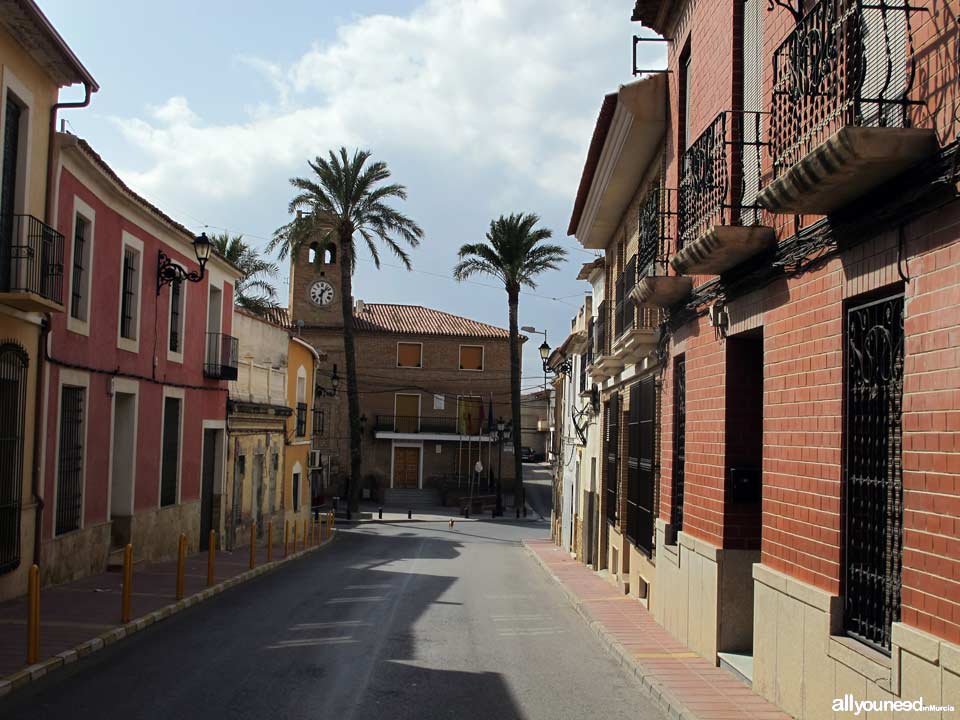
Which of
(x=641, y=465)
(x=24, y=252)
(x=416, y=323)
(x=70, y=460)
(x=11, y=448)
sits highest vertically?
(x=416, y=323)

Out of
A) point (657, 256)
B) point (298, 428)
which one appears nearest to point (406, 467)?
point (298, 428)

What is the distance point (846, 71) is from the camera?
6.35 m

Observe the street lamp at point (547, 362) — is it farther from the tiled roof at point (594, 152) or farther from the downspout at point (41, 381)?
the downspout at point (41, 381)

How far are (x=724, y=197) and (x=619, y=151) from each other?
18.4 ft

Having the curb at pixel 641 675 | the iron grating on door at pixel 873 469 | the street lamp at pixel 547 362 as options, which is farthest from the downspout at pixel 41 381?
the street lamp at pixel 547 362

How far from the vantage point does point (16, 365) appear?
12828 mm

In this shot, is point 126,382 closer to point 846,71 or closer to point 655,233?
point 655,233

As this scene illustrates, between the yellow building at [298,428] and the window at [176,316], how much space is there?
10.4 m

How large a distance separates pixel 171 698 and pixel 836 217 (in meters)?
6.20

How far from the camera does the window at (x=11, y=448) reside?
1241 cm

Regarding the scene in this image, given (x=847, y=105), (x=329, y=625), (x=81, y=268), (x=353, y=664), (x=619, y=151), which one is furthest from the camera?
(x=81, y=268)

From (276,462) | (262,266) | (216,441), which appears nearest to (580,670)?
(216,441)

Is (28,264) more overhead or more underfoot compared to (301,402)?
more overhead

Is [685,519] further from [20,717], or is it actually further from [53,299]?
[53,299]
